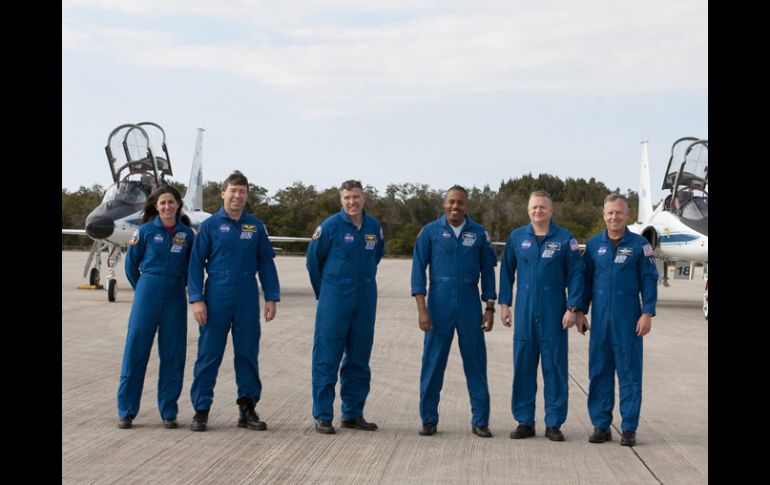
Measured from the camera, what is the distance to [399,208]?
71.2m

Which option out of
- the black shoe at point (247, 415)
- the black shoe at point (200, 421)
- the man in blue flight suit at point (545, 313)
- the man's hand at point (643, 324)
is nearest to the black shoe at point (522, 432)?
the man in blue flight suit at point (545, 313)

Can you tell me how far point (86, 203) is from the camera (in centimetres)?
6588

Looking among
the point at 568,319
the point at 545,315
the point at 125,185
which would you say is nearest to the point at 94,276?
the point at 125,185

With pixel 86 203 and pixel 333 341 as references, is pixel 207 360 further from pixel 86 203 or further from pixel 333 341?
pixel 86 203

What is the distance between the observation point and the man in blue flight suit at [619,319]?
6277 mm

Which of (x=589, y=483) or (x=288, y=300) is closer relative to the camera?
(x=589, y=483)

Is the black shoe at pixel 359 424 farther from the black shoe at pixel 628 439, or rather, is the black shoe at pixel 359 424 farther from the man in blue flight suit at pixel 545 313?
the black shoe at pixel 628 439

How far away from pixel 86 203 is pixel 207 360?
63573 millimetres

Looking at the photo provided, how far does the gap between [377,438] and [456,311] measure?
3.79ft

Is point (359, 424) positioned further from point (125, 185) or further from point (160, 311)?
point (125, 185)

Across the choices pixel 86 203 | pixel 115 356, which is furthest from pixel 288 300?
pixel 86 203

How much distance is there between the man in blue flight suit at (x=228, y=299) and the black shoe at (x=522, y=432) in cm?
198
